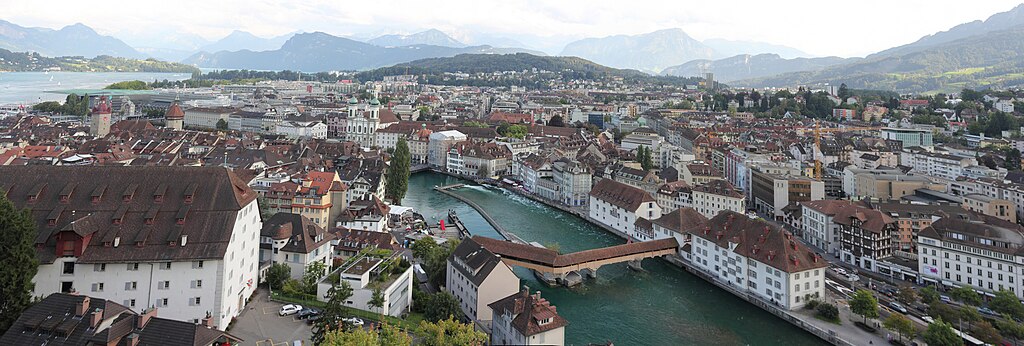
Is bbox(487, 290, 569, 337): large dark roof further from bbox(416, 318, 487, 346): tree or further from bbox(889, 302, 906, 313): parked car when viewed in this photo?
bbox(889, 302, 906, 313): parked car

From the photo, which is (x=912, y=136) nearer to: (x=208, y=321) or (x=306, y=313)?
(x=306, y=313)

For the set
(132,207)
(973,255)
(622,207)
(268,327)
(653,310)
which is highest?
(132,207)

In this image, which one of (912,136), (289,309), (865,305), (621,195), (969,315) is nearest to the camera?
(289,309)

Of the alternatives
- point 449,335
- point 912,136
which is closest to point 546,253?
point 449,335

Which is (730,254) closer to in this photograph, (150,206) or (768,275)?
(768,275)

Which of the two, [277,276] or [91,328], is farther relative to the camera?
[277,276]

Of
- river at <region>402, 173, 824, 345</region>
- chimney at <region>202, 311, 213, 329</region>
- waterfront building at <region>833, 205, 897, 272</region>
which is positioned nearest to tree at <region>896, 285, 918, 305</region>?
waterfront building at <region>833, 205, 897, 272</region>

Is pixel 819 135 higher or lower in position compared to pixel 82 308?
higher
